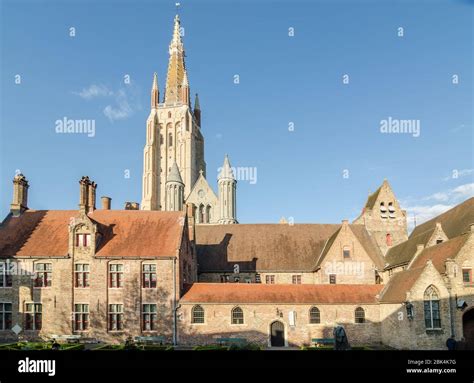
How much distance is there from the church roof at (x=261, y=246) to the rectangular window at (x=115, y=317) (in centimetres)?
1242

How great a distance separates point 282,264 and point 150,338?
18042mm

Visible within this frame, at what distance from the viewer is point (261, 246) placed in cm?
5244

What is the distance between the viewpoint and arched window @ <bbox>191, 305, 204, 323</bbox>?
3759 cm

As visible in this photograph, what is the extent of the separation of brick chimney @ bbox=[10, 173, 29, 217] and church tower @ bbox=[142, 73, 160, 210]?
64821mm

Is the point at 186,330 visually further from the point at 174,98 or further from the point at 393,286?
the point at 174,98

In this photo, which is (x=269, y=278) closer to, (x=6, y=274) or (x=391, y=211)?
(x=391, y=211)

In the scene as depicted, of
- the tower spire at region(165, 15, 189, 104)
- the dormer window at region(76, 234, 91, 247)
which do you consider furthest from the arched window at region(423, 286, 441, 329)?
the tower spire at region(165, 15, 189, 104)

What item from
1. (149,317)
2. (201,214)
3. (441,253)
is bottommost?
(149,317)

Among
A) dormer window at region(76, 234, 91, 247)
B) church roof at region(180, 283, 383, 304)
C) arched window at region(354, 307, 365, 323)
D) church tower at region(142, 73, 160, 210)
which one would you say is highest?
church tower at region(142, 73, 160, 210)

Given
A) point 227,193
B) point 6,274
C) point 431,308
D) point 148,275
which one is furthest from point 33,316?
point 227,193

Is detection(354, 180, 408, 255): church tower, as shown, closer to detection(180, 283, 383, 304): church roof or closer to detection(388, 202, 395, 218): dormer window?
detection(388, 202, 395, 218): dormer window

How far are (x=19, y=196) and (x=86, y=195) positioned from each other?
6170 mm

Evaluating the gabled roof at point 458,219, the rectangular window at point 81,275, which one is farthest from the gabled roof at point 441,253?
the rectangular window at point 81,275

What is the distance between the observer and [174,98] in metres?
118
